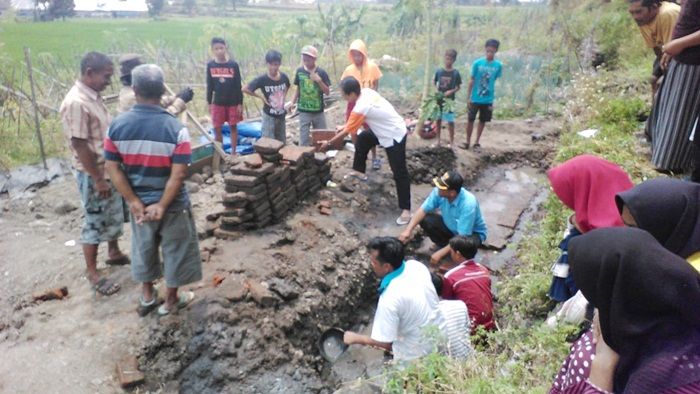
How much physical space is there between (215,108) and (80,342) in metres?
3.98

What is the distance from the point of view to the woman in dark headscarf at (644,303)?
56.1 inches

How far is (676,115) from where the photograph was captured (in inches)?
146

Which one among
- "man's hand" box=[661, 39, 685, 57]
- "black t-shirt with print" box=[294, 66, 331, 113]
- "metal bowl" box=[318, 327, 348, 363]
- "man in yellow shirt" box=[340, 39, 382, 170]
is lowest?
"metal bowl" box=[318, 327, 348, 363]

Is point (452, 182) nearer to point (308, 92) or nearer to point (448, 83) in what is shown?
point (308, 92)

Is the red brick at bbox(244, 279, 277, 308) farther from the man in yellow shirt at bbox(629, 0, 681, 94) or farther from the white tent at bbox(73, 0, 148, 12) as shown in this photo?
the white tent at bbox(73, 0, 148, 12)

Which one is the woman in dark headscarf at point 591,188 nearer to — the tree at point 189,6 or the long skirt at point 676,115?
the long skirt at point 676,115

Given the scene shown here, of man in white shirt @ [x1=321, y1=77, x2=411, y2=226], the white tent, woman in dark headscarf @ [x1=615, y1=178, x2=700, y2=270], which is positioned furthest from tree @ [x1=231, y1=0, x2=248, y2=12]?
woman in dark headscarf @ [x1=615, y1=178, x2=700, y2=270]

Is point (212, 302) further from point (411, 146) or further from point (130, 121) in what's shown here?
point (411, 146)

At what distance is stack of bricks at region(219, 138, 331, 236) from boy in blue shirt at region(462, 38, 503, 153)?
3505mm

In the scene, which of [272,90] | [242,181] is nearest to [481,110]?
[272,90]

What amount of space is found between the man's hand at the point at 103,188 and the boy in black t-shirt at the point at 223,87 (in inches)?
116

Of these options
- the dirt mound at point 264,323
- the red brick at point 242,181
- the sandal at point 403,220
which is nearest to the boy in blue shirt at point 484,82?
the sandal at point 403,220

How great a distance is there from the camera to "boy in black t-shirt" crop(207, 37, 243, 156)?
263 inches

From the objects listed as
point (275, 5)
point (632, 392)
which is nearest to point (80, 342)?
point (632, 392)
